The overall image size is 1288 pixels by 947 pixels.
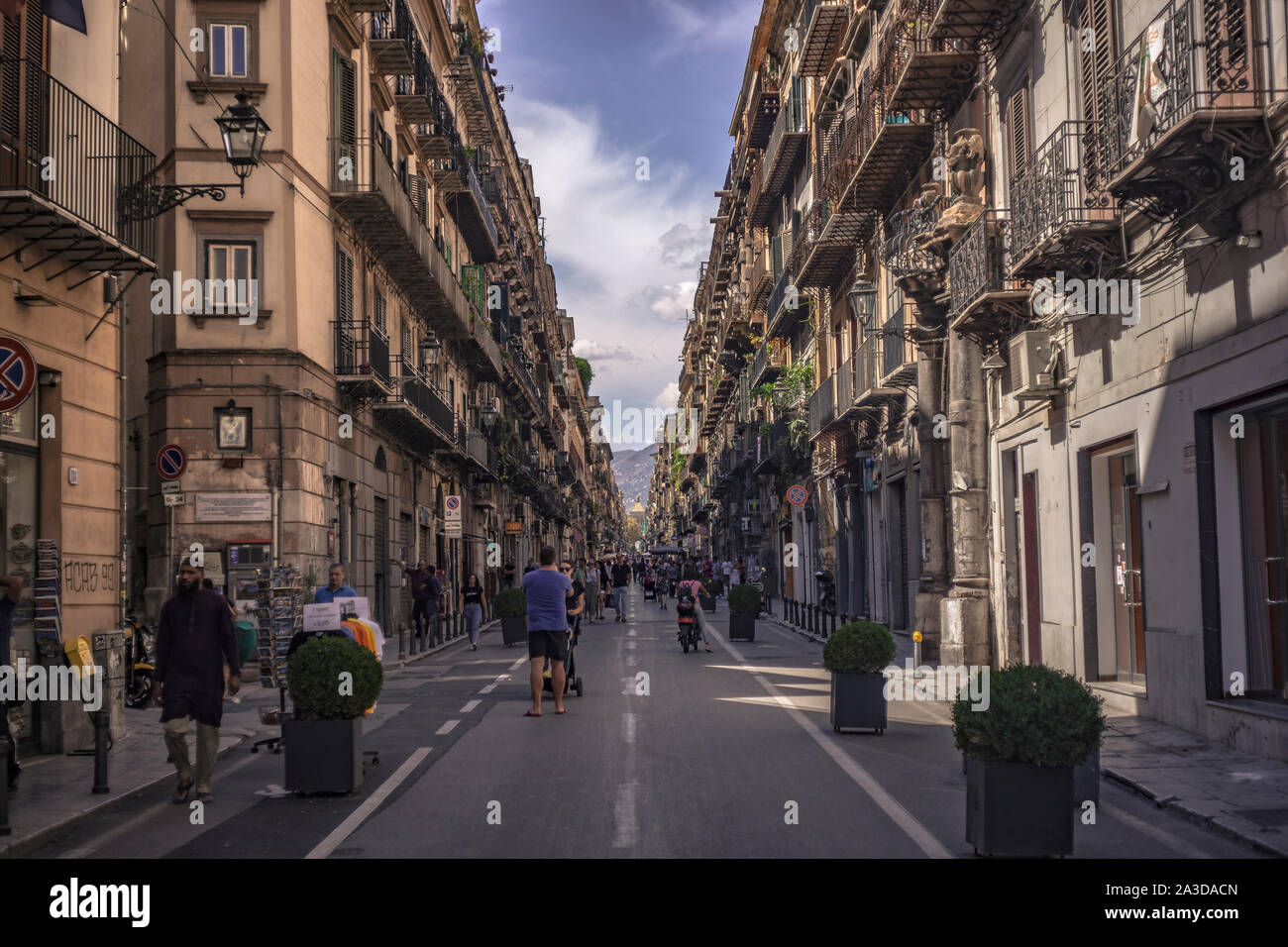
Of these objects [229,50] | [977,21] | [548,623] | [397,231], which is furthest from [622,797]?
[397,231]

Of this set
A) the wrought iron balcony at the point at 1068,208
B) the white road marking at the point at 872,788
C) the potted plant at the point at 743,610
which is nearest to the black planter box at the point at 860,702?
the white road marking at the point at 872,788

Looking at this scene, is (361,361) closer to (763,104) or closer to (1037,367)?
(1037,367)

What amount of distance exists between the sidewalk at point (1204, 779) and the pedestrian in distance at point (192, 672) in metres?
6.42

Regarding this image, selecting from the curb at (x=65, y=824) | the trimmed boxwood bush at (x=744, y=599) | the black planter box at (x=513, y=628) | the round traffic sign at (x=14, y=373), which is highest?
the round traffic sign at (x=14, y=373)

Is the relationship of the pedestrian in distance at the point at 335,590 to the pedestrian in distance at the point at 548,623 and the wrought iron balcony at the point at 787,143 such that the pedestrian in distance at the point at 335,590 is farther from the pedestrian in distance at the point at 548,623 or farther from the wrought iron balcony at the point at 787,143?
the wrought iron balcony at the point at 787,143

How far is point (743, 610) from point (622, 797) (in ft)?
61.1

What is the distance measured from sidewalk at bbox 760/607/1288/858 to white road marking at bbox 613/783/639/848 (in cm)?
298

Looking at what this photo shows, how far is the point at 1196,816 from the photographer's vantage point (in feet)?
27.6

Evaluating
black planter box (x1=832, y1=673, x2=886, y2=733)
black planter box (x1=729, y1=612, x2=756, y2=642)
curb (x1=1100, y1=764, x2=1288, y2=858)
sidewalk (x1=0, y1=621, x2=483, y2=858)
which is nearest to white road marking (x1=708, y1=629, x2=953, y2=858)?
black planter box (x1=832, y1=673, x2=886, y2=733)

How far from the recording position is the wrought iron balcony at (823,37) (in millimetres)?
30312

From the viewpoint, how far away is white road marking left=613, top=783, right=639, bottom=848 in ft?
24.9

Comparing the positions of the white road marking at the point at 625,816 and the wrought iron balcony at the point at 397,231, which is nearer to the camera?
the white road marking at the point at 625,816

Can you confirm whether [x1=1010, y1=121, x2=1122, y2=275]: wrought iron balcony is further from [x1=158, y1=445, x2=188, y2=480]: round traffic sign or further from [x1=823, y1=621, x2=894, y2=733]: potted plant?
[x1=158, y1=445, x2=188, y2=480]: round traffic sign
